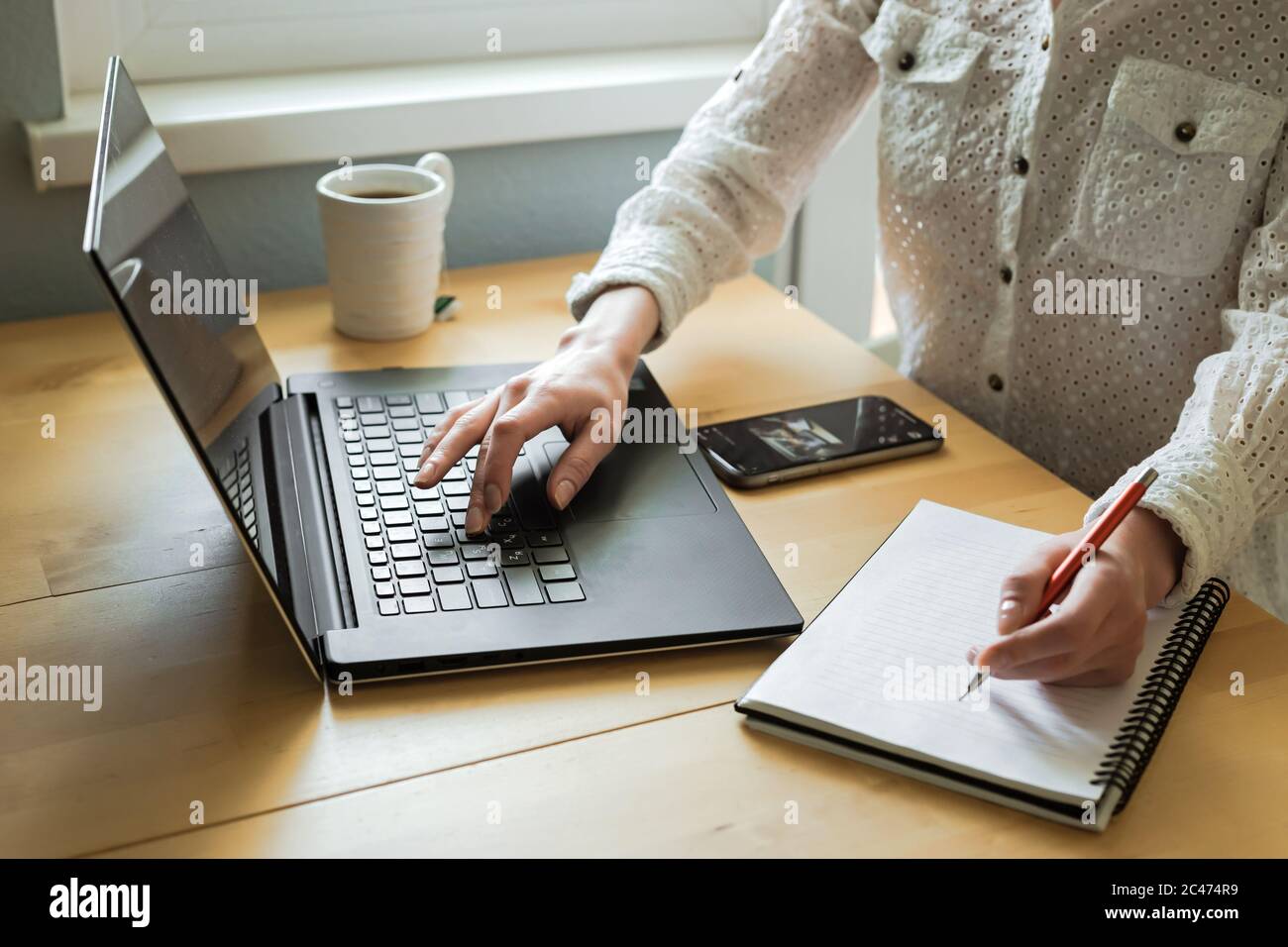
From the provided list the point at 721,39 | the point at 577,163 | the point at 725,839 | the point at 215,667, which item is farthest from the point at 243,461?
the point at 721,39

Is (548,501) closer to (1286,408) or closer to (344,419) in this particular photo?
(344,419)

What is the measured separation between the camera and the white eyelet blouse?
76cm

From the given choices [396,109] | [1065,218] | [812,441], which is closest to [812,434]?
[812,441]

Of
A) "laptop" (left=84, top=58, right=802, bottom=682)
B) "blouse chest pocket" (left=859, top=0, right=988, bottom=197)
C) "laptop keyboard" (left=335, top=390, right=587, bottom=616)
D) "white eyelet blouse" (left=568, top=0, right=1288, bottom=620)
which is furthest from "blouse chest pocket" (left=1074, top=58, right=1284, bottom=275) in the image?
"laptop keyboard" (left=335, top=390, right=587, bottom=616)

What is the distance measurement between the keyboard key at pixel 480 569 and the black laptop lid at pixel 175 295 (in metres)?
0.10

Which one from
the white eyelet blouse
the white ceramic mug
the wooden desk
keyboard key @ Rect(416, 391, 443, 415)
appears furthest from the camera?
the white ceramic mug

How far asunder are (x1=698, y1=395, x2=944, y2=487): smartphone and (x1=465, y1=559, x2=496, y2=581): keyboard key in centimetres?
20

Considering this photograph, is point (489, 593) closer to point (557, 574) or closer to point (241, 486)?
point (557, 574)

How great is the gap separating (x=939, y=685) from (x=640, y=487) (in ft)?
0.84

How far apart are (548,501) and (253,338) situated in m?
0.24

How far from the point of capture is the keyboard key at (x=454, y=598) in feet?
2.17

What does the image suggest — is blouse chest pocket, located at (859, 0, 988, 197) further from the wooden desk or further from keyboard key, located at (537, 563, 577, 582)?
keyboard key, located at (537, 563, 577, 582)

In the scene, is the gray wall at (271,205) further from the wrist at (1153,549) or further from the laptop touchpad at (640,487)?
the wrist at (1153,549)

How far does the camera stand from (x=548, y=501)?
0.77m
